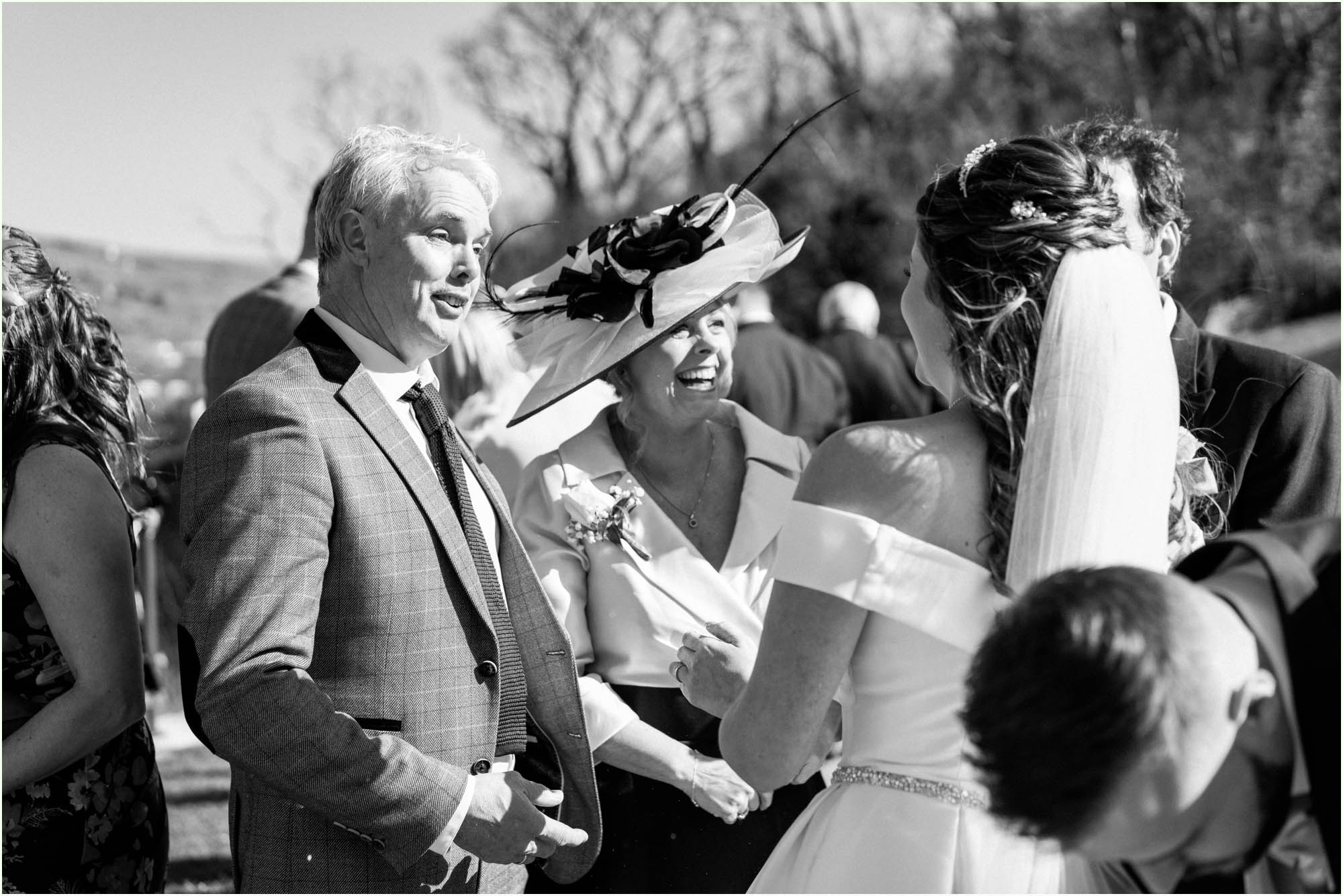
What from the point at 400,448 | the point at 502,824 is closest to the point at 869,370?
the point at 400,448

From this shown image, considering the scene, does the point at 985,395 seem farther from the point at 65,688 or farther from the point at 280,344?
the point at 280,344

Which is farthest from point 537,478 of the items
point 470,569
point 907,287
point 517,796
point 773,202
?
point 773,202

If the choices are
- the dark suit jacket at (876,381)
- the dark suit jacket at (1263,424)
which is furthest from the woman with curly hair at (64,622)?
the dark suit jacket at (876,381)

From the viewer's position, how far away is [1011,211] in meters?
1.91

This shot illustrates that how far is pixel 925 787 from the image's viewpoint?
1.97 meters

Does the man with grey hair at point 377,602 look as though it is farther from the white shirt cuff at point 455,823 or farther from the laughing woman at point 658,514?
the laughing woman at point 658,514

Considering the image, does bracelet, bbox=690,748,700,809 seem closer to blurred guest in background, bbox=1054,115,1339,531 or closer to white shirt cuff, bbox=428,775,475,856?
white shirt cuff, bbox=428,775,475,856

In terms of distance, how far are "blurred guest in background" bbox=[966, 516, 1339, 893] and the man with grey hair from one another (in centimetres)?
119

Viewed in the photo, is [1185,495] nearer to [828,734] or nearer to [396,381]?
[828,734]

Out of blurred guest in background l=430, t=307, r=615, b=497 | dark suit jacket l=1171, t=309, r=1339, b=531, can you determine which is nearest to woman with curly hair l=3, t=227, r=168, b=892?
blurred guest in background l=430, t=307, r=615, b=497

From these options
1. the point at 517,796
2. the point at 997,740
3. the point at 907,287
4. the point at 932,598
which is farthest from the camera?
the point at 517,796

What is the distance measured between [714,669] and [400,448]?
684mm

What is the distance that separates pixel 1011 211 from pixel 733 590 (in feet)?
4.25

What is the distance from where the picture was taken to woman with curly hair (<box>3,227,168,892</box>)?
101 inches
